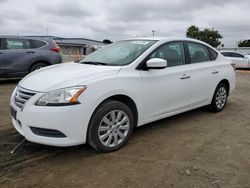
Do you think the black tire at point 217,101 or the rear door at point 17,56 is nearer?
the black tire at point 217,101

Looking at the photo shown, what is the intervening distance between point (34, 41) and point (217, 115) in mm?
6642

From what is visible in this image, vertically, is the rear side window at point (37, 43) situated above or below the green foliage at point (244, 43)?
below

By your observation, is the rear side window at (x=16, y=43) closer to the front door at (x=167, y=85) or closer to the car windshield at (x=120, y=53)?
the car windshield at (x=120, y=53)

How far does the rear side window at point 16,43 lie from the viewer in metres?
8.77

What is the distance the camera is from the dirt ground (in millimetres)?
2891

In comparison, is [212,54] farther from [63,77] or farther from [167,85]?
[63,77]

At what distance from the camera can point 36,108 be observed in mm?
3143

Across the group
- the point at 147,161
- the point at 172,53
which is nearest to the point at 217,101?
the point at 172,53

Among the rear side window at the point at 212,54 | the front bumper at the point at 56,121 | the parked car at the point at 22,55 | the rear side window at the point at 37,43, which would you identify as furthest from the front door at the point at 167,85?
the rear side window at the point at 37,43

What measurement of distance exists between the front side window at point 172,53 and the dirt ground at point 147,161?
112 centimetres

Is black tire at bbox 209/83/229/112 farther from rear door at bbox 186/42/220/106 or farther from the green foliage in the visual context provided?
the green foliage

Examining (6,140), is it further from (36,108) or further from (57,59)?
(57,59)

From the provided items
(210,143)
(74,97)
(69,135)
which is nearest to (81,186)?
(69,135)

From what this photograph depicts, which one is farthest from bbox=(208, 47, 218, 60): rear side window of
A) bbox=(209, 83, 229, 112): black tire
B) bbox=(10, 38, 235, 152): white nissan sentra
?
bbox=(209, 83, 229, 112): black tire
